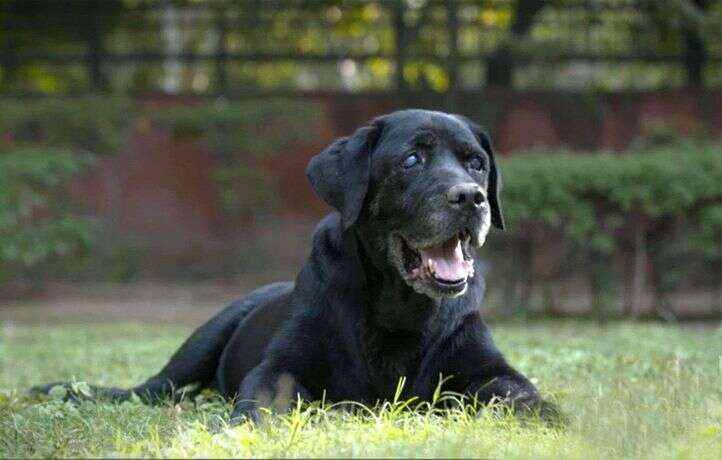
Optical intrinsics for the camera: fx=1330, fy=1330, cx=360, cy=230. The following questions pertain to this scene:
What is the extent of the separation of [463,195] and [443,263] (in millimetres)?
338

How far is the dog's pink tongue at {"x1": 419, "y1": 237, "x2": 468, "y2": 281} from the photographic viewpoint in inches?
217

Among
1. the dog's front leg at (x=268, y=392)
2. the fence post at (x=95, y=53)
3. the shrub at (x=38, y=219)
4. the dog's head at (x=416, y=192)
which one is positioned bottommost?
the shrub at (x=38, y=219)

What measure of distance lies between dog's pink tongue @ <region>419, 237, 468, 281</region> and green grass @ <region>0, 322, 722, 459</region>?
0.57 meters

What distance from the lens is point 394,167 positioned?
5.67 meters

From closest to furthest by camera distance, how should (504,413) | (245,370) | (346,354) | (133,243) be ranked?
(504,413), (346,354), (245,370), (133,243)

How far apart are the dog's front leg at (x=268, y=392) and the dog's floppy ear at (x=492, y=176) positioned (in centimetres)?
137

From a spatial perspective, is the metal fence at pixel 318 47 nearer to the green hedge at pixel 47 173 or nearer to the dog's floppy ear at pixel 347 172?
the green hedge at pixel 47 173

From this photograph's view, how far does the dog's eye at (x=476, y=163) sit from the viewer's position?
5.80 m

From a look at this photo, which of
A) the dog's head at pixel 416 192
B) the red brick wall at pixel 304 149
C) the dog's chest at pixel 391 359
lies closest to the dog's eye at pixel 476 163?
the dog's head at pixel 416 192

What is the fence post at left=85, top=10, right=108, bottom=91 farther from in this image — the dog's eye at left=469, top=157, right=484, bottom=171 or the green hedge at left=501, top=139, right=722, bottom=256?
the dog's eye at left=469, top=157, right=484, bottom=171

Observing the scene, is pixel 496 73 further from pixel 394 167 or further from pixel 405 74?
pixel 394 167

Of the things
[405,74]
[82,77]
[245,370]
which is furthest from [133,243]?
[245,370]

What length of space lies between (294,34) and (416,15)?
5.05ft

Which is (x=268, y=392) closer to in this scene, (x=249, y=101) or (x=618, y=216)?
(x=618, y=216)
